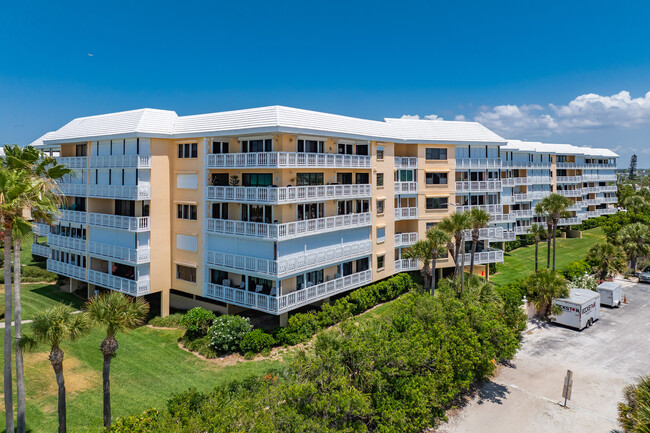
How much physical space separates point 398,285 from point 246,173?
1770 cm

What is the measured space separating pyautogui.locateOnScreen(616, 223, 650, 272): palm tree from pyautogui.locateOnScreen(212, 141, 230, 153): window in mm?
47307

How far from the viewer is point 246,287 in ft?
96.4

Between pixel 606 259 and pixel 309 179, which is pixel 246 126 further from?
pixel 606 259

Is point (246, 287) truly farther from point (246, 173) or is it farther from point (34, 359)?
point (34, 359)

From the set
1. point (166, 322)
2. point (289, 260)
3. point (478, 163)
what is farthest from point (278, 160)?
point (478, 163)

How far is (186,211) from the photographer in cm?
3306

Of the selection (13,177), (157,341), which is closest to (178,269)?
(157,341)

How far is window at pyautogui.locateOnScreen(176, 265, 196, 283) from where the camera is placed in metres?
32.9

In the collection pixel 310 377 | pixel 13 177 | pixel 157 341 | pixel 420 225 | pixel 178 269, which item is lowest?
pixel 157 341

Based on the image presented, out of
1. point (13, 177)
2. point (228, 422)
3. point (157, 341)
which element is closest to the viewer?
point (228, 422)

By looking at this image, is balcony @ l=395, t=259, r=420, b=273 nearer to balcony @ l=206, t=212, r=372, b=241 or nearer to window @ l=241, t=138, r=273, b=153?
balcony @ l=206, t=212, r=372, b=241

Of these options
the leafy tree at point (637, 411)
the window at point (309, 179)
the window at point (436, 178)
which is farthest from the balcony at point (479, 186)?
the leafy tree at point (637, 411)

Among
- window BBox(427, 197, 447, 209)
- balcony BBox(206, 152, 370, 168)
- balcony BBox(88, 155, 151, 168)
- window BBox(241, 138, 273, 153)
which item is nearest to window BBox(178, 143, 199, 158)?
balcony BBox(206, 152, 370, 168)

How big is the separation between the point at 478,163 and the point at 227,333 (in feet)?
102
